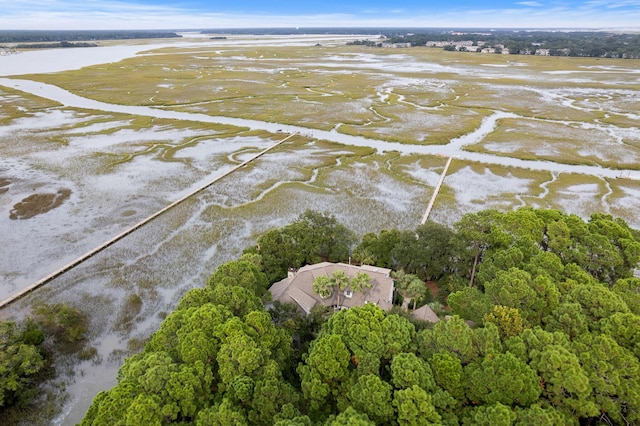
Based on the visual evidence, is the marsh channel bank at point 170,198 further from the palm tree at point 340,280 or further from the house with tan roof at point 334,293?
the palm tree at point 340,280

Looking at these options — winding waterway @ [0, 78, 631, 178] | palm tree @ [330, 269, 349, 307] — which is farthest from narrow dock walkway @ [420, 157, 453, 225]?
palm tree @ [330, 269, 349, 307]

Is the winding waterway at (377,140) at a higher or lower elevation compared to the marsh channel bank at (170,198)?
higher

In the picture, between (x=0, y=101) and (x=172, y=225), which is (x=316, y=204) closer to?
(x=172, y=225)

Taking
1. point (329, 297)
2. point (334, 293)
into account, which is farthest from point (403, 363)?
point (334, 293)

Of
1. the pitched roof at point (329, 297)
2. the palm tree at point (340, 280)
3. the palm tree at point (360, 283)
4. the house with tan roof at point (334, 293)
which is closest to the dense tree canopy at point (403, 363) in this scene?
the house with tan roof at point (334, 293)

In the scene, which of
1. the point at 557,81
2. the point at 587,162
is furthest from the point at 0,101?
the point at 557,81

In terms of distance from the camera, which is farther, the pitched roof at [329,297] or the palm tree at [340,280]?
the pitched roof at [329,297]
